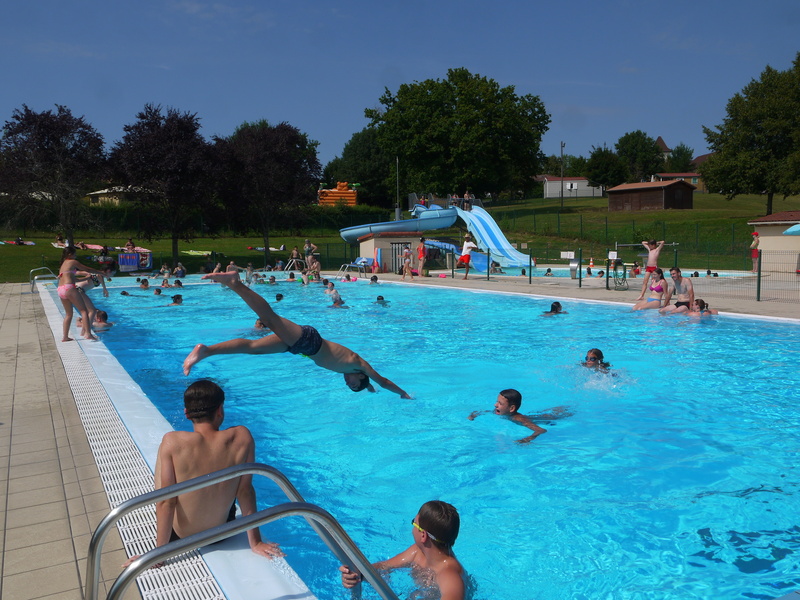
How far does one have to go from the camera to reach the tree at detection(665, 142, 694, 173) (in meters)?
126

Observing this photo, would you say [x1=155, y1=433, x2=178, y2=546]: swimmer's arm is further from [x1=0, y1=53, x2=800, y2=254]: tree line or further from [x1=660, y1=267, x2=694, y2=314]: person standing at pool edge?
[x1=0, y1=53, x2=800, y2=254]: tree line

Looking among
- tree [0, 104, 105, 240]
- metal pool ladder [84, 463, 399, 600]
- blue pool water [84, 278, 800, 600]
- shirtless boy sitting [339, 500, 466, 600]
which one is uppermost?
tree [0, 104, 105, 240]

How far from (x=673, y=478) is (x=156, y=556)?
5.95m

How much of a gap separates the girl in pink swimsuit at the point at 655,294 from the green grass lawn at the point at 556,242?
455 inches

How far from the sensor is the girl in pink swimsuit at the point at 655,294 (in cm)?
1619

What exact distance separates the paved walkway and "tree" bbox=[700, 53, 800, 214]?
52.9m

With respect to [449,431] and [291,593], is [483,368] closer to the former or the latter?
[449,431]

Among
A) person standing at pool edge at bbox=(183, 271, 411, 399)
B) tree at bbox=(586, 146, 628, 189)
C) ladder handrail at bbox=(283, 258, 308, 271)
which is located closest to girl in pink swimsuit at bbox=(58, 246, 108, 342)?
person standing at pool edge at bbox=(183, 271, 411, 399)

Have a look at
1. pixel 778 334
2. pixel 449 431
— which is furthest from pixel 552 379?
pixel 778 334

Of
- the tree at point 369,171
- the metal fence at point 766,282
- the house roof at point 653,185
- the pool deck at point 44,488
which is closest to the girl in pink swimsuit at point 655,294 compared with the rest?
the metal fence at point 766,282

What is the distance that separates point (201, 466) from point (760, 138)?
190 feet

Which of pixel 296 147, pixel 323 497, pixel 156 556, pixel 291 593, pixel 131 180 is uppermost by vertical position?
pixel 296 147

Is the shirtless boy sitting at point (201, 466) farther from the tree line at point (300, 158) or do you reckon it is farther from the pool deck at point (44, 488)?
the tree line at point (300, 158)

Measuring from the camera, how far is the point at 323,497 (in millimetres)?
6250
